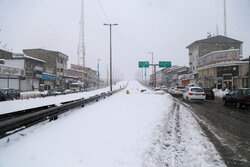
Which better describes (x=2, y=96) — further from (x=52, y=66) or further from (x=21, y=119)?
(x=52, y=66)

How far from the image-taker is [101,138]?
14.4ft

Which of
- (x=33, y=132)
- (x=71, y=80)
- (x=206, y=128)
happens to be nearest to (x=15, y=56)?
(x=71, y=80)

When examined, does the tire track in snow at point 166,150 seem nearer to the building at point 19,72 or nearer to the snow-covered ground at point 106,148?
the snow-covered ground at point 106,148

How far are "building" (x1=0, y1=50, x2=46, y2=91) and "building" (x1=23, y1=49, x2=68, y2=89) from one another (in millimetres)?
3646

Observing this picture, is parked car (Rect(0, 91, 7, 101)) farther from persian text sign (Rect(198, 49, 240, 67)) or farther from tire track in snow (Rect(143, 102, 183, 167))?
persian text sign (Rect(198, 49, 240, 67))

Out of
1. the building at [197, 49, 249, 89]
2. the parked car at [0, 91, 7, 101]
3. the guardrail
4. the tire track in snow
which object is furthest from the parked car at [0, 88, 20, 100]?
the building at [197, 49, 249, 89]

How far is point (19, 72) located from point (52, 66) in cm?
1560

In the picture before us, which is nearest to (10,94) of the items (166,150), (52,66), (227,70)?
(166,150)

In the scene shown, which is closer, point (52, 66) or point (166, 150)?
point (166, 150)

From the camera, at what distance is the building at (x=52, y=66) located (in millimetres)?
42059

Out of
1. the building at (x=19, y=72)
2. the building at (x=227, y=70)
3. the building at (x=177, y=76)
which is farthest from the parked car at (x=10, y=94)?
the building at (x=177, y=76)

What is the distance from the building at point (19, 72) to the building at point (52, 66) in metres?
3.65

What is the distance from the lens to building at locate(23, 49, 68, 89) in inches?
1656

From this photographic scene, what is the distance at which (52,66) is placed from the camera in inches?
1788
